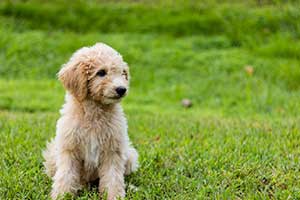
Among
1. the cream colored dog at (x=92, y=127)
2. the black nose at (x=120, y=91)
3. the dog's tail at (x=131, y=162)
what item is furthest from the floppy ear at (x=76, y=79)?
the dog's tail at (x=131, y=162)

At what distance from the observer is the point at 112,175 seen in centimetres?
475

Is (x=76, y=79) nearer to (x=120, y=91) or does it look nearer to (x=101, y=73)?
(x=101, y=73)

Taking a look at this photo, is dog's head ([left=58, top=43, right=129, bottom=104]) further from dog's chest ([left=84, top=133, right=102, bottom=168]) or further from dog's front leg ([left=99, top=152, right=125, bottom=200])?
dog's front leg ([left=99, top=152, right=125, bottom=200])

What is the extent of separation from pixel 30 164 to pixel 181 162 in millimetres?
1556

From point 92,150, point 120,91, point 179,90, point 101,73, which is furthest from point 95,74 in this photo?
point 179,90

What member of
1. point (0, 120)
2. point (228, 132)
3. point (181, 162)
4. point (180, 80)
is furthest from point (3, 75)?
point (181, 162)

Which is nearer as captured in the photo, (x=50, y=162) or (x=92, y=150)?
(x=92, y=150)

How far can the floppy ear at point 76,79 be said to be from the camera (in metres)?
4.73

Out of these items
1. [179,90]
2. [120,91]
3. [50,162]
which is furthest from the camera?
[179,90]

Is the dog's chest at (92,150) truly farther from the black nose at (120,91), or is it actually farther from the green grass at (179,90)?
the black nose at (120,91)

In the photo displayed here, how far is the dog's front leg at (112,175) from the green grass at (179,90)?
12cm

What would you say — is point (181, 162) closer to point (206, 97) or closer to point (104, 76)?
point (104, 76)

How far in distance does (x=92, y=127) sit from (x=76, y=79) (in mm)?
445

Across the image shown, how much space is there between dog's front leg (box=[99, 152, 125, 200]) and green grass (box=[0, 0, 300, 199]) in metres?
0.12
